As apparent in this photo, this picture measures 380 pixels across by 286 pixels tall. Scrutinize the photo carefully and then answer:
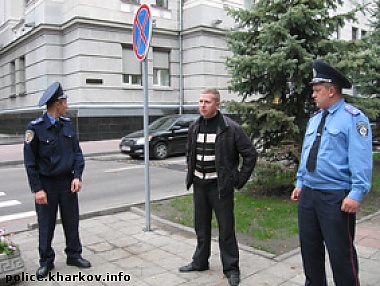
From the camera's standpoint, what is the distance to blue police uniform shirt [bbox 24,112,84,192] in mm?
4137

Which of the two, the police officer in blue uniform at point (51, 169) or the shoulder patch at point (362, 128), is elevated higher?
the shoulder patch at point (362, 128)

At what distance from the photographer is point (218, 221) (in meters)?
4.09

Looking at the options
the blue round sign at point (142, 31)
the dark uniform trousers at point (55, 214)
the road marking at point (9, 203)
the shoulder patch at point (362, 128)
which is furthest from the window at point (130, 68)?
the shoulder patch at point (362, 128)

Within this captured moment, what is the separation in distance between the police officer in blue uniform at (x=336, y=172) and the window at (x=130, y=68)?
18559 millimetres

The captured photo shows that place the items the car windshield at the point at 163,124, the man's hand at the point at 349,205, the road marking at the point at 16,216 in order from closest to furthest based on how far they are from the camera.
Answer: the man's hand at the point at 349,205, the road marking at the point at 16,216, the car windshield at the point at 163,124

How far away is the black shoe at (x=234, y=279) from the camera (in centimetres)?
388

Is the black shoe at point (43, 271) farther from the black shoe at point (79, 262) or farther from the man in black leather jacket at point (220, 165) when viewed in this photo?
the man in black leather jacket at point (220, 165)

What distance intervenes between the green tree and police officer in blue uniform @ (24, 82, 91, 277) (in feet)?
11.7

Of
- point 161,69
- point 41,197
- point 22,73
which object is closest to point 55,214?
point 41,197

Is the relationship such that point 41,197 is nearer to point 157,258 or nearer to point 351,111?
point 157,258

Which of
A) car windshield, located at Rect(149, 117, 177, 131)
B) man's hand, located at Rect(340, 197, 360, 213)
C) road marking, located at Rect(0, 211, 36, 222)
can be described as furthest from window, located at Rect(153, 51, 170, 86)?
man's hand, located at Rect(340, 197, 360, 213)

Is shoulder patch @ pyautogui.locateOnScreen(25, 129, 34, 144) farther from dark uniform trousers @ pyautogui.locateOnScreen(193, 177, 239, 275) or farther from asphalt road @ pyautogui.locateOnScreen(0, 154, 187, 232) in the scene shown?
asphalt road @ pyautogui.locateOnScreen(0, 154, 187, 232)

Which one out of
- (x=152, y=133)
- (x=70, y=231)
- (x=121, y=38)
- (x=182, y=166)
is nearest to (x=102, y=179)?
(x=182, y=166)

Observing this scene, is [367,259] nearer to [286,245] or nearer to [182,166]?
[286,245]
